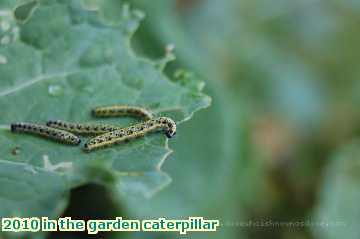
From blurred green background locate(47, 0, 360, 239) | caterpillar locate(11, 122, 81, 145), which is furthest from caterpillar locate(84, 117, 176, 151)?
blurred green background locate(47, 0, 360, 239)

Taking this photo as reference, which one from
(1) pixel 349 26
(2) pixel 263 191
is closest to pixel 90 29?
(2) pixel 263 191

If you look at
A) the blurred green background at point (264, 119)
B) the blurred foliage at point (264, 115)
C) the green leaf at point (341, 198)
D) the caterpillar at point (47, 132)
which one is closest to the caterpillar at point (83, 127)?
the caterpillar at point (47, 132)

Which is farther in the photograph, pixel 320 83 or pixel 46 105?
pixel 320 83

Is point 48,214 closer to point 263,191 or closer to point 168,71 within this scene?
point 168,71

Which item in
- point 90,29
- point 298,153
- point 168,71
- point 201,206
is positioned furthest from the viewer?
point 298,153

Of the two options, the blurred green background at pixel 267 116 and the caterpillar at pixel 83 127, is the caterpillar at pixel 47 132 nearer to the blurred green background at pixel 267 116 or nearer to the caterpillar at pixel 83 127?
the caterpillar at pixel 83 127
